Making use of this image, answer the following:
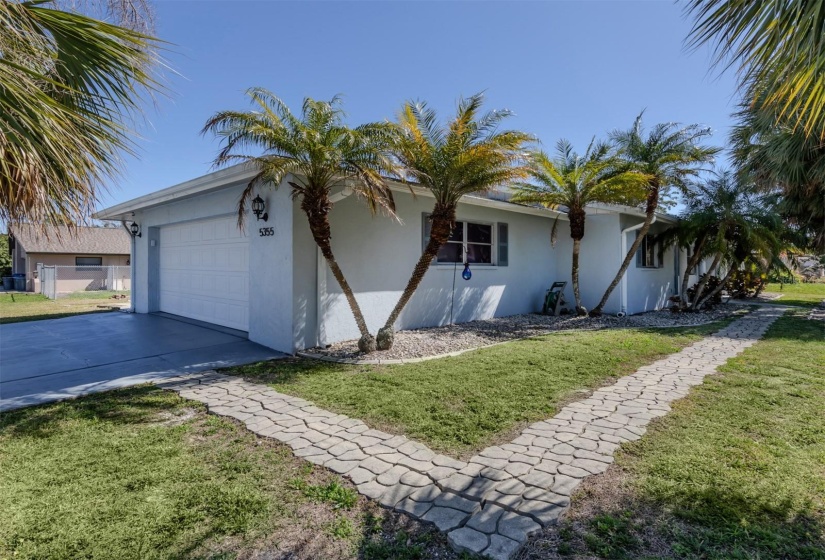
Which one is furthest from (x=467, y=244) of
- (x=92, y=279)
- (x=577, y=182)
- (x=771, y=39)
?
(x=92, y=279)

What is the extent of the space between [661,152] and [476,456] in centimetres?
1103

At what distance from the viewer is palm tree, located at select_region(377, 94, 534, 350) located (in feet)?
24.8

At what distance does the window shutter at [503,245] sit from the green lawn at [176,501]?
29.7 feet

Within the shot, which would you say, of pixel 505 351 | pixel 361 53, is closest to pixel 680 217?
pixel 505 351

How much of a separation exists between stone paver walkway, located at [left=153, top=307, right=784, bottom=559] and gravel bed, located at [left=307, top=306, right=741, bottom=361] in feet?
7.73

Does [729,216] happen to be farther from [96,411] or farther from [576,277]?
[96,411]

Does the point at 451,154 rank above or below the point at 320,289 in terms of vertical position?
above

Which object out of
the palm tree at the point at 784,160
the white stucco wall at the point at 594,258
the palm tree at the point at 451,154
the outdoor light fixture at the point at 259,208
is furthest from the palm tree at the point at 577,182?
the outdoor light fixture at the point at 259,208

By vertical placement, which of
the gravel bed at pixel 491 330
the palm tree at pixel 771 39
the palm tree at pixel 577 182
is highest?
the palm tree at pixel 577 182

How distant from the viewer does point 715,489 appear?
3.11 meters

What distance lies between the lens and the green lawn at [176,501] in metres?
2.53

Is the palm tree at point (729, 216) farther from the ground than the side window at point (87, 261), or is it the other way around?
the palm tree at point (729, 216)

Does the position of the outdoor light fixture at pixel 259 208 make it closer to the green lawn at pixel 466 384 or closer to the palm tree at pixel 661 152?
the green lawn at pixel 466 384

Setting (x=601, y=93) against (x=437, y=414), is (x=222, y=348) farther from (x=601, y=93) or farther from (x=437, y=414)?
(x=601, y=93)
